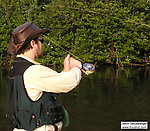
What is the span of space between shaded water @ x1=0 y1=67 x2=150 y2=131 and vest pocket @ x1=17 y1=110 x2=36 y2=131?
15.3ft

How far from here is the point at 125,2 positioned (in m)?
19.4

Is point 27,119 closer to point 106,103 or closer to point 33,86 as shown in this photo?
point 33,86

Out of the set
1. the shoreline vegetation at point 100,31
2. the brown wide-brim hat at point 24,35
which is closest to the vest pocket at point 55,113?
the brown wide-brim hat at point 24,35

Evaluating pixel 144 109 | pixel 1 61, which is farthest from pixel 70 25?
pixel 144 109

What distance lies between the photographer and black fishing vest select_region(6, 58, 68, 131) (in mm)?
2461

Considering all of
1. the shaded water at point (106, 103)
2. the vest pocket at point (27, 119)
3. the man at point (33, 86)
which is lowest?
the shaded water at point (106, 103)

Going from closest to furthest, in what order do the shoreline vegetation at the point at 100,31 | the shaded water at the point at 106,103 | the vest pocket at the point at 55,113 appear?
the vest pocket at the point at 55,113
the shaded water at the point at 106,103
the shoreline vegetation at the point at 100,31

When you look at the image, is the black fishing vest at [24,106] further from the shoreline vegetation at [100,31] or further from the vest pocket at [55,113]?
the shoreline vegetation at [100,31]

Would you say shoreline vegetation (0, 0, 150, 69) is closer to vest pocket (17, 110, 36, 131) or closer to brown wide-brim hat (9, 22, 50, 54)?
brown wide-brim hat (9, 22, 50, 54)

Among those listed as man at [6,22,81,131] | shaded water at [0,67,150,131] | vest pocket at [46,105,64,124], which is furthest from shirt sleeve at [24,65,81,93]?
shaded water at [0,67,150,131]

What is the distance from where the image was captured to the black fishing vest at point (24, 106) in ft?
8.07

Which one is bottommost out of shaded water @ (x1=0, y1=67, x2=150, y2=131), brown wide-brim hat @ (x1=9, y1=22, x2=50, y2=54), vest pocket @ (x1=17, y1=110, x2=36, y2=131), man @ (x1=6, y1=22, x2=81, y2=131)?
shaded water @ (x1=0, y1=67, x2=150, y2=131)

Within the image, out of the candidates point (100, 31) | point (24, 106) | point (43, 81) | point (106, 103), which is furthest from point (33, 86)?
point (100, 31)

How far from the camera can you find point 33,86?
2418mm
